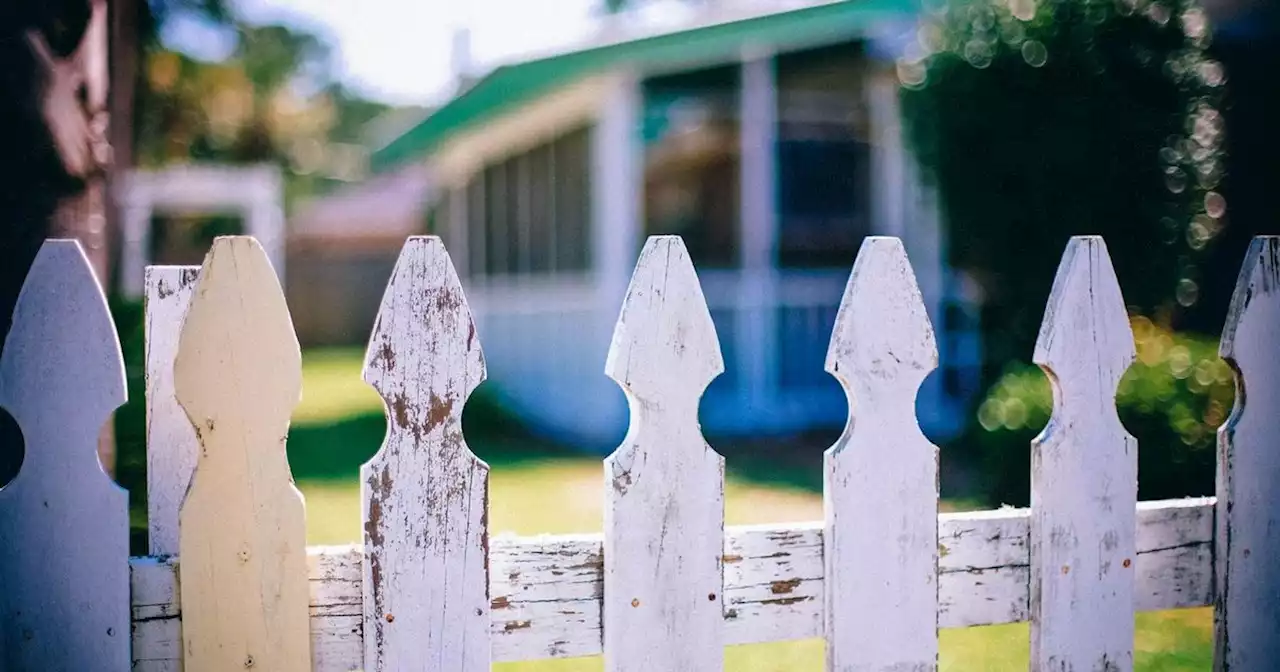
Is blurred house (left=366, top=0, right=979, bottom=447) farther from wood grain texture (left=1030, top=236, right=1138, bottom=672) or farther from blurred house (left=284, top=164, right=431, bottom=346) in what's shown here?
blurred house (left=284, top=164, right=431, bottom=346)

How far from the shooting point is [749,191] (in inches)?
366

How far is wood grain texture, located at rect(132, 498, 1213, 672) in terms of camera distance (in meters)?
1.66

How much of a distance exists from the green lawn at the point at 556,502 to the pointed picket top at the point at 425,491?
172 centimetres

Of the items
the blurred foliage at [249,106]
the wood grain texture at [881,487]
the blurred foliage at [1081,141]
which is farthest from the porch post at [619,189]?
the wood grain texture at [881,487]

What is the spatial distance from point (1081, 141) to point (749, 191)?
3.09 m

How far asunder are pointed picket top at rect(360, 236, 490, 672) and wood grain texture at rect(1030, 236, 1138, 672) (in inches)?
39.1

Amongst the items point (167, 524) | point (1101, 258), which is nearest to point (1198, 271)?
point (1101, 258)

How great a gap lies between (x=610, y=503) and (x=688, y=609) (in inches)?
8.8

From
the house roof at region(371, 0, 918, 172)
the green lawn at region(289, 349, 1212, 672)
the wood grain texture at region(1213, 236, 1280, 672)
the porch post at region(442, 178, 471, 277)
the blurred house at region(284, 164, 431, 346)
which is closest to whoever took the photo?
the wood grain texture at region(1213, 236, 1280, 672)

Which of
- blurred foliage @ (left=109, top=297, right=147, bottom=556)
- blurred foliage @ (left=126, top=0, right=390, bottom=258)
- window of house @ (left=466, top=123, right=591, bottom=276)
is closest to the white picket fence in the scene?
blurred foliage @ (left=109, top=297, right=147, bottom=556)

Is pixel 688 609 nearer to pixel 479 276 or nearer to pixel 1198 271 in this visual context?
pixel 1198 271

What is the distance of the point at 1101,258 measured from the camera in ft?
6.31

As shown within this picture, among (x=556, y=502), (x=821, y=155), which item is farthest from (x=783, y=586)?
(x=821, y=155)

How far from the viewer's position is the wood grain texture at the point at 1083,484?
1894 millimetres
